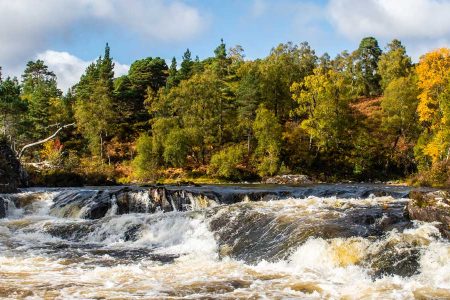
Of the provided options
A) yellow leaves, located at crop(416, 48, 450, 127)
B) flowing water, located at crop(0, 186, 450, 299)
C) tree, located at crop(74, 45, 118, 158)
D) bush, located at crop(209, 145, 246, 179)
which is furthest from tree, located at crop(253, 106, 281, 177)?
flowing water, located at crop(0, 186, 450, 299)

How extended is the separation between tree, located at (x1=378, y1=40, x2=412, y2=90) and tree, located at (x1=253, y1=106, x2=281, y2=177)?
31080 millimetres

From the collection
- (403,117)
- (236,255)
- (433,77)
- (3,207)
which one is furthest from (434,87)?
(3,207)

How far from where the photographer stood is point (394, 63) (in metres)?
77.1

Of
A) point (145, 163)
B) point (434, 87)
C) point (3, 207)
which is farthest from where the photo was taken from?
point (145, 163)

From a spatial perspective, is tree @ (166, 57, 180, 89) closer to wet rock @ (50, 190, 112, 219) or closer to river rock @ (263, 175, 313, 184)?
river rock @ (263, 175, 313, 184)

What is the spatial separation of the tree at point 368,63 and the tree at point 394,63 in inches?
234

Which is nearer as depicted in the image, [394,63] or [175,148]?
[175,148]

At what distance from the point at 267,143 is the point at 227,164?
5.74m

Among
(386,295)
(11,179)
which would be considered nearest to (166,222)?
(386,295)

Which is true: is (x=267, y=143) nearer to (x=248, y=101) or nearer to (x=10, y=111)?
(x=248, y=101)

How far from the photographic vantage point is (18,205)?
26156 millimetres

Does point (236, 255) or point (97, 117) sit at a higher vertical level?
point (97, 117)

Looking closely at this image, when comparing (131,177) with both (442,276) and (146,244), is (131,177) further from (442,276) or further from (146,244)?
(442,276)

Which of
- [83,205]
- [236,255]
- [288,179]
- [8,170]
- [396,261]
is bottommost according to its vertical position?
[236,255]
